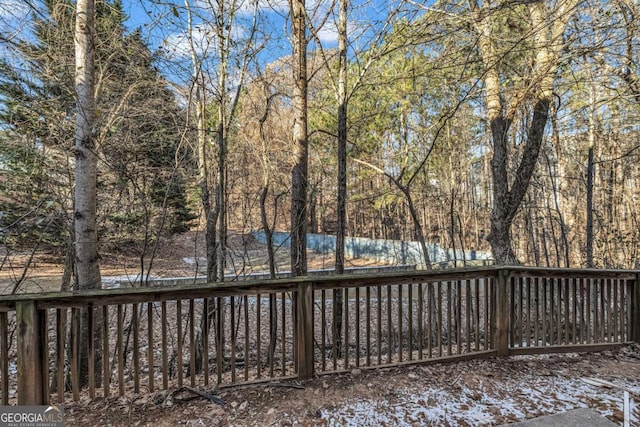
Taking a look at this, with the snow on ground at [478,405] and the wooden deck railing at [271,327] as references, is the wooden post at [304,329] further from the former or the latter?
the snow on ground at [478,405]

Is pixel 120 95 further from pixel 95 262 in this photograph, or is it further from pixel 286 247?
pixel 286 247

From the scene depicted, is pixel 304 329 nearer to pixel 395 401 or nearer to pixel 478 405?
pixel 395 401

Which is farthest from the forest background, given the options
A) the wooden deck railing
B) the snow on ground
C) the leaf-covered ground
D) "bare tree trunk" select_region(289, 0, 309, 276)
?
the snow on ground

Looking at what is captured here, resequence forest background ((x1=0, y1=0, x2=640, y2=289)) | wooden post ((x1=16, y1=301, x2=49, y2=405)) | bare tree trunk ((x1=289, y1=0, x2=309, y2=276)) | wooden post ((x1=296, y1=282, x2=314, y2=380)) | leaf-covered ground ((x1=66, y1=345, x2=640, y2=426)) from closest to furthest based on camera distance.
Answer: wooden post ((x1=16, y1=301, x2=49, y2=405)) → leaf-covered ground ((x1=66, y1=345, x2=640, y2=426)) → wooden post ((x1=296, y1=282, x2=314, y2=380)) → forest background ((x1=0, y1=0, x2=640, y2=289)) → bare tree trunk ((x1=289, y1=0, x2=309, y2=276))

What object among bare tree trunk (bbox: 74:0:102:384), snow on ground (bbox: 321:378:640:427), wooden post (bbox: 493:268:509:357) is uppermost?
bare tree trunk (bbox: 74:0:102:384)

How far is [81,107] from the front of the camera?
3143 mm

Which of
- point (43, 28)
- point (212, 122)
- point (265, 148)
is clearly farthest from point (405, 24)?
point (43, 28)

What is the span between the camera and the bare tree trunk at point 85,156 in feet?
10.3

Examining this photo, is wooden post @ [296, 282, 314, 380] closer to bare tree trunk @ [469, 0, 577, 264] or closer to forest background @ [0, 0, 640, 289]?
forest background @ [0, 0, 640, 289]

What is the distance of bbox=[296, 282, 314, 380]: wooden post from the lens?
8.43ft

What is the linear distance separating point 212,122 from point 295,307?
401cm

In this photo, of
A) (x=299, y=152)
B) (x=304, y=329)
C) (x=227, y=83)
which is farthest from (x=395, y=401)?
(x=227, y=83)

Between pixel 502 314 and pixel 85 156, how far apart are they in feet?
13.9

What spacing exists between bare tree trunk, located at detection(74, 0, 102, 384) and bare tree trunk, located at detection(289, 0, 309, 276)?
2182 millimetres
